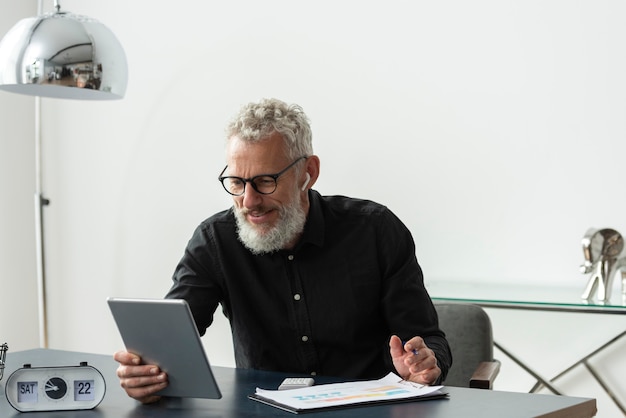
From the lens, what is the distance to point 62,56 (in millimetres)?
2475

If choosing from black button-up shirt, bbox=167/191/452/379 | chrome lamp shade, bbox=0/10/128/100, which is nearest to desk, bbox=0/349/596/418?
black button-up shirt, bbox=167/191/452/379

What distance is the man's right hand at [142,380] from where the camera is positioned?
196 cm

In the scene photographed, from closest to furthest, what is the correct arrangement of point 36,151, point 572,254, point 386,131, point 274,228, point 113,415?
point 113,415 < point 274,228 < point 572,254 < point 386,131 < point 36,151

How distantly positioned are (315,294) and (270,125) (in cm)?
49

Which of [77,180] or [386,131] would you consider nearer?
[386,131]

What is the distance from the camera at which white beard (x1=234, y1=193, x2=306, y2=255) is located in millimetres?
2494

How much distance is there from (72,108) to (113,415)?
335 centimetres

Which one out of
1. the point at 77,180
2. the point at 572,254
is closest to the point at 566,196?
the point at 572,254

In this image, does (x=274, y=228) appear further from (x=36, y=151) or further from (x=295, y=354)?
(x=36, y=151)

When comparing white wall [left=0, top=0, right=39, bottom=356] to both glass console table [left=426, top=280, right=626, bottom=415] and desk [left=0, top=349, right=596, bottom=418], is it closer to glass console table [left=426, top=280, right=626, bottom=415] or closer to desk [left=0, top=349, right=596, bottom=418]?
glass console table [left=426, top=280, right=626, bottom=415]

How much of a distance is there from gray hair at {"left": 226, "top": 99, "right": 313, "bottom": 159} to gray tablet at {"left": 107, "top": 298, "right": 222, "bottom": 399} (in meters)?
0.71

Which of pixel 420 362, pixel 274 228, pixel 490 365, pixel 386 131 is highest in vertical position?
pixel 386 131

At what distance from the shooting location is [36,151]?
16.0 feet

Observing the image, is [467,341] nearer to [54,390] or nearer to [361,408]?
[361,408]
